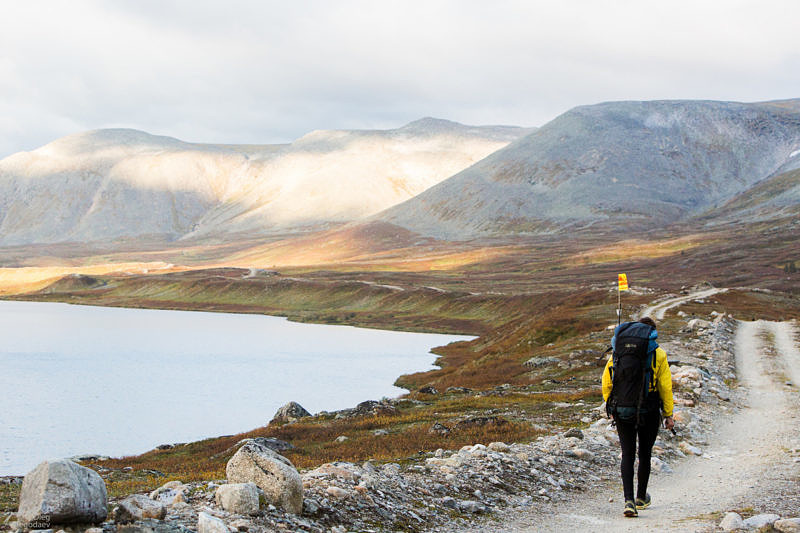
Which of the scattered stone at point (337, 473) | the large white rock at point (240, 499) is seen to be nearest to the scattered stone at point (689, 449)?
the scattered stone at point (337, 473)

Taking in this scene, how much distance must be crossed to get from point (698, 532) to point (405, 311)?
13461cm

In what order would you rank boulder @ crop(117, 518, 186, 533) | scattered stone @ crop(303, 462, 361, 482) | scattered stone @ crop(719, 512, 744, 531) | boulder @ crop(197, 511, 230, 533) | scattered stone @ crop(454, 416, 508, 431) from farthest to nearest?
1. scattered stone @ crop(454, 416, 508, 431)
2. scattered stone @ crop(303, 462, 361, 482)
3. scattered stone @ crop(719, 512, 744, 531)
4. boulder @ crop(197, 511, 230, 533)
5. boulder @ crop(117, 518, 186, 533)

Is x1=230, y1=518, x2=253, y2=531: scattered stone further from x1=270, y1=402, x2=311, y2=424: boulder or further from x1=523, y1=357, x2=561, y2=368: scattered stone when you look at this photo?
x1=523, y1=357, x2=561, y2=368: scattered stone

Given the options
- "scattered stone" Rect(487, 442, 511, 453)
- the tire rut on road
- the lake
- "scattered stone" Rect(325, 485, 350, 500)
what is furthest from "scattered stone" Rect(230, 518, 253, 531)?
the lake

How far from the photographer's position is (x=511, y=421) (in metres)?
26.7

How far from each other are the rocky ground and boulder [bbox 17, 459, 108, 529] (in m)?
0.36

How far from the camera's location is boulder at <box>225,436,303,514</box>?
1202 centimetres

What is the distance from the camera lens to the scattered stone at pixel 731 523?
38.9 ft

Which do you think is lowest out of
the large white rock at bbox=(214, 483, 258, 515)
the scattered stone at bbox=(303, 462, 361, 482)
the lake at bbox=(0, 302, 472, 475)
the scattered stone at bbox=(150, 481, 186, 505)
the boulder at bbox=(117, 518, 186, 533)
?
the lake at bbox=(0, 302, 472, 475)

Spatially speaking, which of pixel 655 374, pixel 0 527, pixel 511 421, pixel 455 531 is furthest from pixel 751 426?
pixel 0 527

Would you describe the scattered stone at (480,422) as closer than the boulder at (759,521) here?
No

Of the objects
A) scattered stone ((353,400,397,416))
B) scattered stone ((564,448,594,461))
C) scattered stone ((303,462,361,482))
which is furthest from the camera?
scattered stone ((353,400,397,416))

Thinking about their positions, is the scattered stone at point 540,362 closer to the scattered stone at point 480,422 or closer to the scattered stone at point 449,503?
the scattered stone at point 480,422

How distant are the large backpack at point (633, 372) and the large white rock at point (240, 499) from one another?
23.4ft
